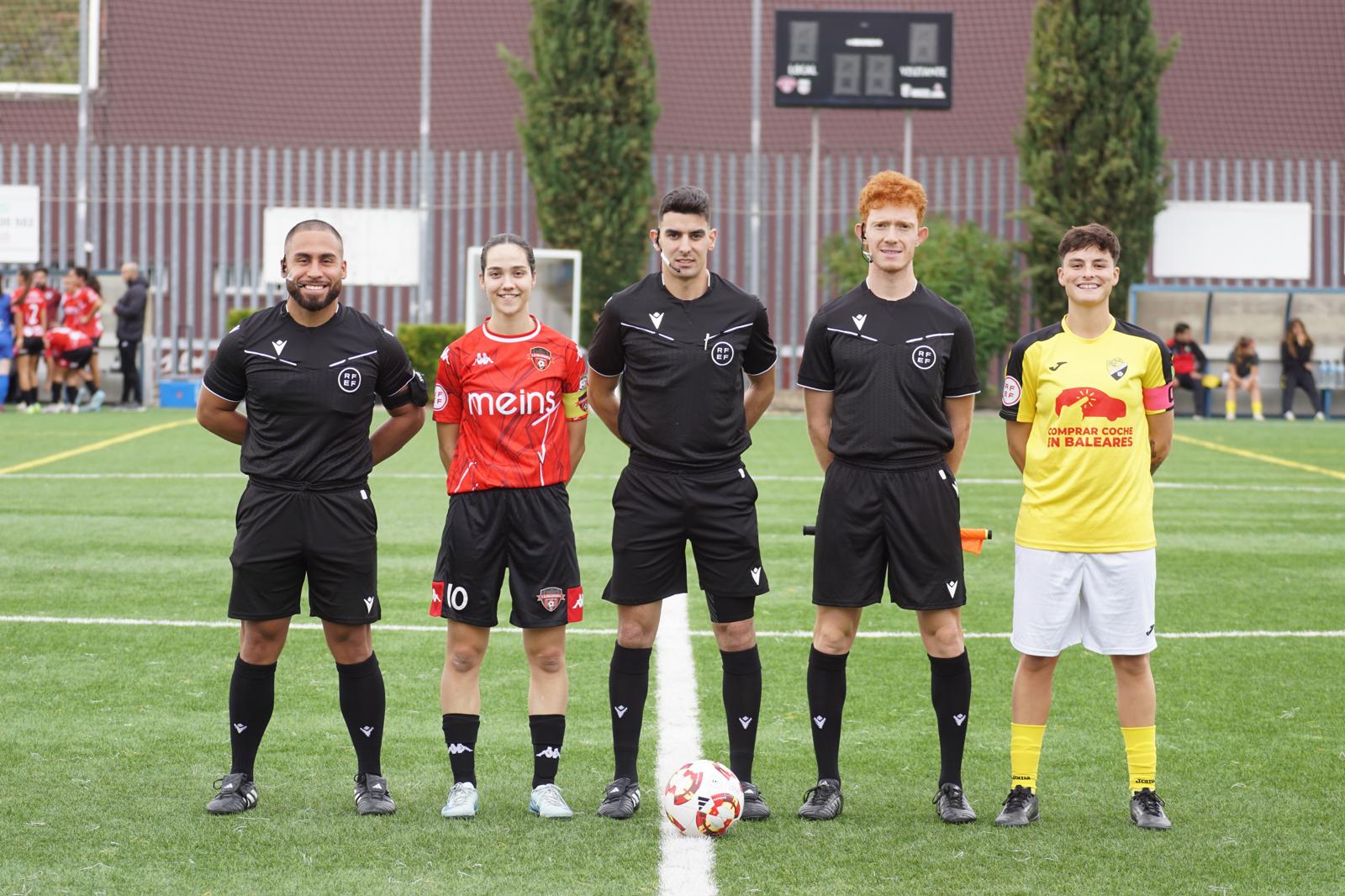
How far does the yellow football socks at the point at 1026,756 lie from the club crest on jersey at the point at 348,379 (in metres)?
2.24

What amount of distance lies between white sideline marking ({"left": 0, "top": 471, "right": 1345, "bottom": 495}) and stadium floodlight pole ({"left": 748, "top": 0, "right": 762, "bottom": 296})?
13.1 m

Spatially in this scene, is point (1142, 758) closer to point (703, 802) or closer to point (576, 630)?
point (703, 802)

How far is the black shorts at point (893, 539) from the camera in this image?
4.89 m

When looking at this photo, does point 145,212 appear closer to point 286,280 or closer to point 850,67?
point 850,67

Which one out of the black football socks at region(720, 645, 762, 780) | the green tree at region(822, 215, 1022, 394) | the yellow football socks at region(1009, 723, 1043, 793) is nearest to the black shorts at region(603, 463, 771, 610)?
the black football socks at region(720, 645, 762, 780)

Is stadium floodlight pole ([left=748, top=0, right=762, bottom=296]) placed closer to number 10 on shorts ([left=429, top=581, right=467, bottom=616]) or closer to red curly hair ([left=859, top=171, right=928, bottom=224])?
red curly hair ([left=859, top=171, right=928, bottom=224])

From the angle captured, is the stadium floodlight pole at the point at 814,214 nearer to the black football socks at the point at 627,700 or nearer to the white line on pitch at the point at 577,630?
the white line on pitch at the point at 577,630

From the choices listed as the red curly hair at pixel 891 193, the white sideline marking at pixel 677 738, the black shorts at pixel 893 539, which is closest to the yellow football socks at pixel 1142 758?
the black shorts at pixel 893 539

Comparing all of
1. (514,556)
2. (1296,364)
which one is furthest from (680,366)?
(1296,364)

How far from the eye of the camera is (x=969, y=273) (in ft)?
85.1

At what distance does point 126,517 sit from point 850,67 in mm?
15829

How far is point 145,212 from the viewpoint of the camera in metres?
27.6

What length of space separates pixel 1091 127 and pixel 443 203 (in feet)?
36.0

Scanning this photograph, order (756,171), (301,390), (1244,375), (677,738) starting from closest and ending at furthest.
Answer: (301,390), (677,738), (1244,375), (756,171)
